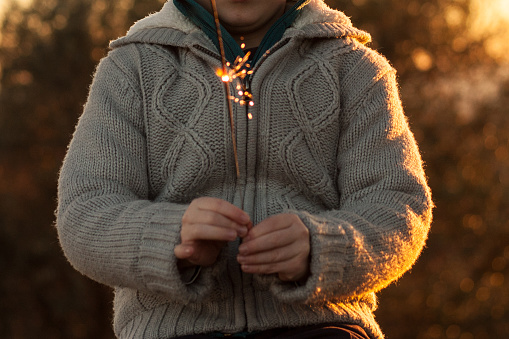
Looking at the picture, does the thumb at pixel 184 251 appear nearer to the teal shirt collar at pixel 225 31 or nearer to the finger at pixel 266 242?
the finger at pixel 266 242

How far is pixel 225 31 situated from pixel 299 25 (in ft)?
0.73

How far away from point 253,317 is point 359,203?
0.41m

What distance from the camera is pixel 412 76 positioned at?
695cm

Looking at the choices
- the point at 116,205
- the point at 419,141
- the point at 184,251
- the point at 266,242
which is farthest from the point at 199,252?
the point at 419,141

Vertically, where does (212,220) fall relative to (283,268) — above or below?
above

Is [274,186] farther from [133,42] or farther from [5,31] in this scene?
[5,31]

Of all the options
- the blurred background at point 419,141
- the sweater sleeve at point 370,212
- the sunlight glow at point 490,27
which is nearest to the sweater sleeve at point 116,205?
the sweater sleeve at point 370,212

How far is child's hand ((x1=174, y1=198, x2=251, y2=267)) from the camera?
1.46 meters

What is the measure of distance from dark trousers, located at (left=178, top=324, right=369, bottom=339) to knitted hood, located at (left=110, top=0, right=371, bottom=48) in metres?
0.82

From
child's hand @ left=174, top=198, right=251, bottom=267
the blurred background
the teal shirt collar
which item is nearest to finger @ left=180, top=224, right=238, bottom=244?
child's hand @ left=174, top=198, right=251, bottom=267

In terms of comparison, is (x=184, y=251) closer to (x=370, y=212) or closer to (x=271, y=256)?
(x=271, y=256)

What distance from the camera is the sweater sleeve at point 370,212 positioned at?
1.54 m

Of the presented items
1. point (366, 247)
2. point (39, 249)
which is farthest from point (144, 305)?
point (39, 249)

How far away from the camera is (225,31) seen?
1.90m
